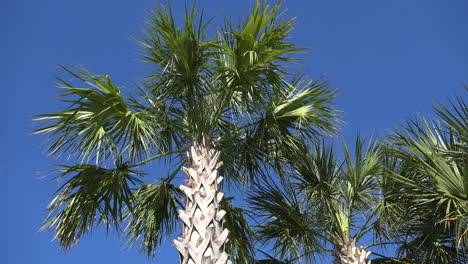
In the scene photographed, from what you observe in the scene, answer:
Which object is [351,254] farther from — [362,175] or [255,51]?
[255,51]

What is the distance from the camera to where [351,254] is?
6758 mm

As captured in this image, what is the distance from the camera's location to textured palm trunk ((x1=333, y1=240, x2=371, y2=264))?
6719mm

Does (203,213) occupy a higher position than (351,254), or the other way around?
(203,213)

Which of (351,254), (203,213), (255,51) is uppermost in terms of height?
(255,51)

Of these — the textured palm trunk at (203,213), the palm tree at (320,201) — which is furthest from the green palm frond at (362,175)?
the textured palm trunk at (203,213)

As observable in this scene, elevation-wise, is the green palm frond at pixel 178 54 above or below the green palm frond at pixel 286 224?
above

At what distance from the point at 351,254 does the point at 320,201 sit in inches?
39.0

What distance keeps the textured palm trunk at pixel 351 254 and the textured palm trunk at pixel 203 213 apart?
2.43 metres

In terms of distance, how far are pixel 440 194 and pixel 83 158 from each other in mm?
4616

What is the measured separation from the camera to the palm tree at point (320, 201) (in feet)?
23.2

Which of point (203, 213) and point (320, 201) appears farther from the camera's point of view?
point (320, 201)

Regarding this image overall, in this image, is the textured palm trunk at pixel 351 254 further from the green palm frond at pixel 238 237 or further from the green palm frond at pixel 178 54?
the green palm frond at pixel 178 54

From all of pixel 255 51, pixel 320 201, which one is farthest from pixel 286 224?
pixel 255 51

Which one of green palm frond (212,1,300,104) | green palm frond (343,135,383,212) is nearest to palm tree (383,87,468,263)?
green palm frond (343,135,383,212)
